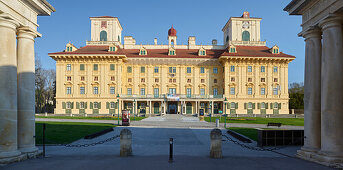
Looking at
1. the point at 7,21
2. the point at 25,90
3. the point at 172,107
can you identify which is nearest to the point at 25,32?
the point at 7,21

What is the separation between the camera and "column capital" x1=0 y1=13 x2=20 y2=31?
916cm

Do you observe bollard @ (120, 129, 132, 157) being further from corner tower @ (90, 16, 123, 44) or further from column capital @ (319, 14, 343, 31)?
corner tower @ (90, 16, 123, 44)

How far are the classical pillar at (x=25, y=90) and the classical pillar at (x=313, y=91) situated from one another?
12.2 m

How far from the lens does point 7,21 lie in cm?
933

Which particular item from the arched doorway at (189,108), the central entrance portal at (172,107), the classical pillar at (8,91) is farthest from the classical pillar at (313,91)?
the central entrance portal at (172,107)

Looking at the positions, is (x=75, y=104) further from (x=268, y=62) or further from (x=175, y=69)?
(x=268, y=62)

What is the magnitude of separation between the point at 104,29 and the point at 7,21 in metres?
54.5

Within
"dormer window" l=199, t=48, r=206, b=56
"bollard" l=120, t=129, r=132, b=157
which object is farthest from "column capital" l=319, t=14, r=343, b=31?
"dormer window" l=199, t=48, r=206, b=56

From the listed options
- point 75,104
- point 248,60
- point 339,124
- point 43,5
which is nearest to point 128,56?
point 75,104

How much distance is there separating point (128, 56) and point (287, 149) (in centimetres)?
4703

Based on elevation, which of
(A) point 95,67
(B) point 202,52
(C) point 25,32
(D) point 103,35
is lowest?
(C) point 25,32

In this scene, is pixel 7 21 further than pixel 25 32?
No

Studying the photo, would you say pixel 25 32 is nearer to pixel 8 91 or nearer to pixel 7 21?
pixel 7 21

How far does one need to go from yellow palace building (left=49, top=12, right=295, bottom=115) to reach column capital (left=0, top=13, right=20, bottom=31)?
4306cm
